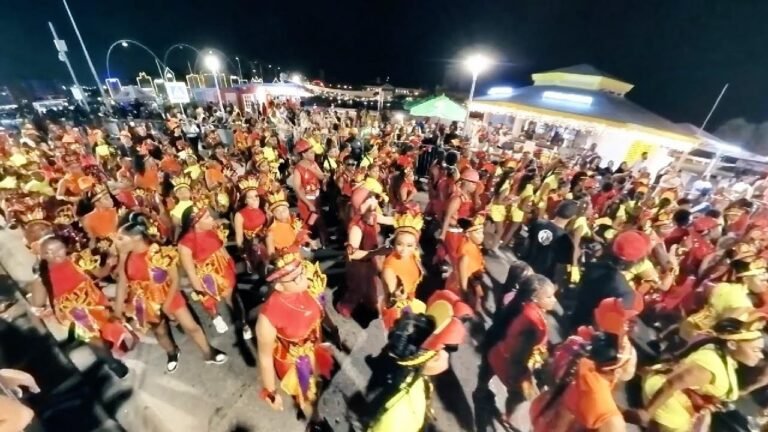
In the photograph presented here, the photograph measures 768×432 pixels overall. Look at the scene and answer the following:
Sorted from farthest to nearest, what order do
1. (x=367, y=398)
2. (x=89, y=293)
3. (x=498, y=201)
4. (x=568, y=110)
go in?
1. (x=568, y=110)
2. (x=498, y=201)
3. (x=367, y=398)
4. (x=89, y=293)

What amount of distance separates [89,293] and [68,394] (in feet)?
3.38

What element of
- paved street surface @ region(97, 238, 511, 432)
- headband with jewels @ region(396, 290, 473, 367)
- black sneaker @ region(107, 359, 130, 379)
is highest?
headband with jewels @ region(396, 290, 473, 367)

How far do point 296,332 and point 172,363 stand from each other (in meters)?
2.68

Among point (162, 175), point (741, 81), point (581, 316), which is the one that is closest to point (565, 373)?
point (581, 316)

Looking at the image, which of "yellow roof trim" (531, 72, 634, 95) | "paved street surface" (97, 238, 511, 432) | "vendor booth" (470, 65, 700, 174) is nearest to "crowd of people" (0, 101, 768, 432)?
"paved street surface" (97, 238, 511, 432)

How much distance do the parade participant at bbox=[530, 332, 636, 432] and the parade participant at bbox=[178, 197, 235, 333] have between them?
428 cm

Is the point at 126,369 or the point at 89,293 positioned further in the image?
the point at 126,369

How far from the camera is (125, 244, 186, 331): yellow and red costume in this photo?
3746 millimetres

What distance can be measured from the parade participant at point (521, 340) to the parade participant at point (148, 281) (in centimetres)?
370

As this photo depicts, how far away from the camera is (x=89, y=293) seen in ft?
11.8

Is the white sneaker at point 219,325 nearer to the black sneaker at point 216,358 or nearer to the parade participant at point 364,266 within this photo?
the black sneaker at point 216,358

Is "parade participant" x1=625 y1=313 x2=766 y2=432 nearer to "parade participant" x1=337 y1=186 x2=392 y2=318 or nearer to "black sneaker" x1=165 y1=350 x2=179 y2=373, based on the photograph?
"parade participant" x1=337 y1=186 x2=392 y2=318

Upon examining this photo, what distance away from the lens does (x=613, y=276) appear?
4.48 m

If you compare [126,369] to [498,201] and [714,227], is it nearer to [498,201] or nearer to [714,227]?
[498,201]
